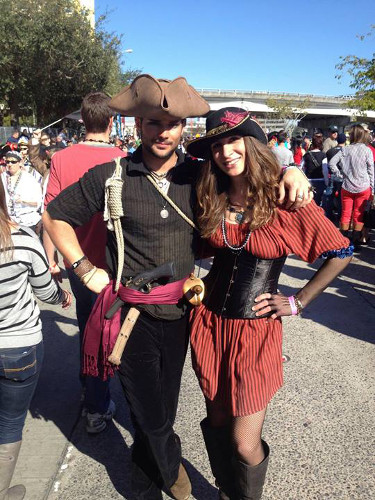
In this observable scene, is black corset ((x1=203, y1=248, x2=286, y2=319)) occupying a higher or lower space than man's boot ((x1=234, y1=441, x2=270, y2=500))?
higher

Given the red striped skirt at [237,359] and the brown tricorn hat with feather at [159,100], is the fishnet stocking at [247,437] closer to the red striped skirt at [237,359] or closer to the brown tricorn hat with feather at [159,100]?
the red striped skirt at [237,359]

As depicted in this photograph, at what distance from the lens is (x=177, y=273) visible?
2.16m

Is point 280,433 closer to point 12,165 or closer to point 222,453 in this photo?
point 222,453

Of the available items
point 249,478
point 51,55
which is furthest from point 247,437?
point 51,55

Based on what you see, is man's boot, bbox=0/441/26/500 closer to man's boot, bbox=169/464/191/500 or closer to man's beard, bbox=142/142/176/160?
man's boot, bbox=169/464/191/500

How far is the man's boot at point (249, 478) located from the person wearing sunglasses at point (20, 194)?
365 cm

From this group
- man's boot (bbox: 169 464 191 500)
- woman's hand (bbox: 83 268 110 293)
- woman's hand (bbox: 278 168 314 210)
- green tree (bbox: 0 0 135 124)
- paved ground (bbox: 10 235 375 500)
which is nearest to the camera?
woman's hand (bbox: 278 168 314 210)

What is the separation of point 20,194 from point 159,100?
332 centimetres

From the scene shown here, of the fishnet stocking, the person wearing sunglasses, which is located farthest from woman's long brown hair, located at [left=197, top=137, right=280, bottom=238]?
the person wearing sunglasses

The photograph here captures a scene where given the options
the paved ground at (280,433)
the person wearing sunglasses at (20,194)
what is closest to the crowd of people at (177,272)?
the paved ground at (280,433)

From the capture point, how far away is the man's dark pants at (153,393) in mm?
2127

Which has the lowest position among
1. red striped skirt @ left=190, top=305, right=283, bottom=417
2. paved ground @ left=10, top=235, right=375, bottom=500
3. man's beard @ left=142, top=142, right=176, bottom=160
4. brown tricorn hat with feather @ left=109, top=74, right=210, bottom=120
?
paved ground @ left=10, top=235, right=375, bottom=500

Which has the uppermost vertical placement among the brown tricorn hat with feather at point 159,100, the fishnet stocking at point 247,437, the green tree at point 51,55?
the green tree at point 51,55

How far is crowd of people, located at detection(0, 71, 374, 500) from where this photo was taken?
202 cm
